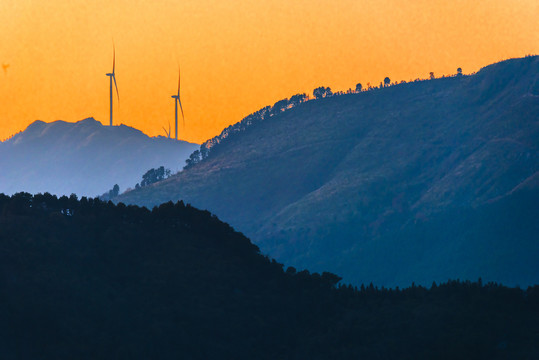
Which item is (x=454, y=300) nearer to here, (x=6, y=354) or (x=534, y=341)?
(x=534, y=341)

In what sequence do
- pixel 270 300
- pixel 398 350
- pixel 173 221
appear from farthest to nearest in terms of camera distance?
pixel 173 221 < pixel 270 300 < pixel 398 350

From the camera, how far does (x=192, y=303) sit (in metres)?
141

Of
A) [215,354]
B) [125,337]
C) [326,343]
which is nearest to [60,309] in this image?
[125,337]

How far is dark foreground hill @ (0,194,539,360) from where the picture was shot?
423 ft

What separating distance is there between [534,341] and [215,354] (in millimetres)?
31369

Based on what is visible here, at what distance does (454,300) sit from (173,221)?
1445 inches

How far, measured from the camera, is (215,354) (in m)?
133

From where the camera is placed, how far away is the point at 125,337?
132 m

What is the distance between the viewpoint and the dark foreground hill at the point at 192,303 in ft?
423

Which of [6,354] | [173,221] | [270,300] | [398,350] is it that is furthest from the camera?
[173,221]

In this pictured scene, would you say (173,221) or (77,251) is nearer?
(77,251)

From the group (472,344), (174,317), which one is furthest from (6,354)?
(472,344)

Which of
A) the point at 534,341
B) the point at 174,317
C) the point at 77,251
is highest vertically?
the point at 77,251

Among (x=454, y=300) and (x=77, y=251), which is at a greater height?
→ (x=77, y=251)
